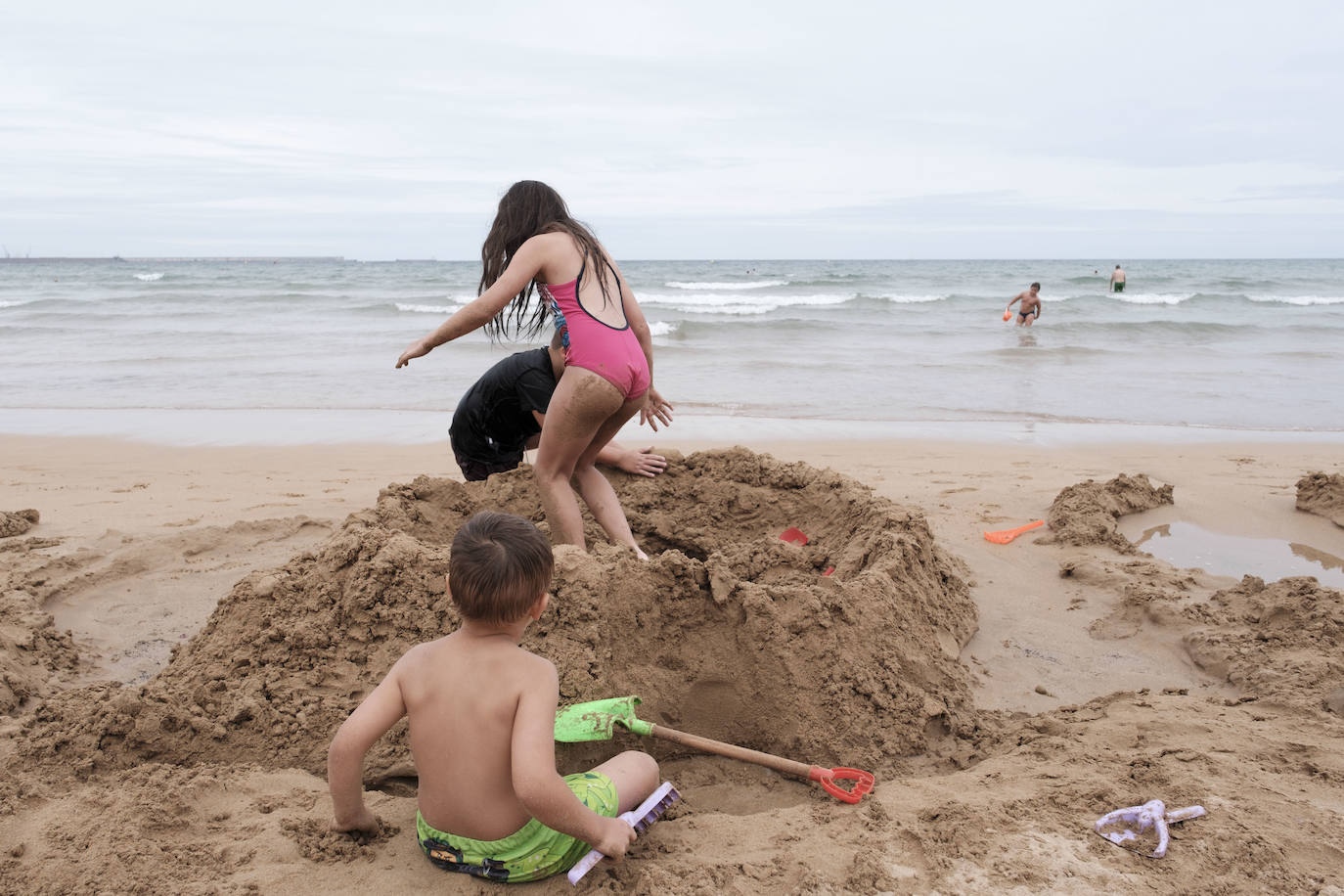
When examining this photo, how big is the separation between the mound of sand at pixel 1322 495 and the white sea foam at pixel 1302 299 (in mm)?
23147

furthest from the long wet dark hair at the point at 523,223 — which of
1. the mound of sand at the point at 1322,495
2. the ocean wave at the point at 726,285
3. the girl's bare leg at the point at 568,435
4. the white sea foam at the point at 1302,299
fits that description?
the ocean wave at the point at 726,285

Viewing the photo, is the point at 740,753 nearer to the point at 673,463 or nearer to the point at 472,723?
the point at 472,723

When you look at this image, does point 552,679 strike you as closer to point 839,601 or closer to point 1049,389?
point 839,601

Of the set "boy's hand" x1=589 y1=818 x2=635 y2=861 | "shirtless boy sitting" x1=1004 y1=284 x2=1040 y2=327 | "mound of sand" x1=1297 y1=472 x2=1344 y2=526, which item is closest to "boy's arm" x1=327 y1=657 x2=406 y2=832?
"boy's hand" x1=589 y1=818 x2=635 y2=861

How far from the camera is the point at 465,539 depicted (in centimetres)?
187

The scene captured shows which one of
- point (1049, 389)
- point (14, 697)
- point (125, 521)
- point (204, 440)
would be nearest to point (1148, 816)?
point (14, 697)

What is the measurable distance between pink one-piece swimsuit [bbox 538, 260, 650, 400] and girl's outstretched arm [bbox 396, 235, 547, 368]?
0.14m

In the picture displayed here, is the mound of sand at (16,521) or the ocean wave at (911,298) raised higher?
the ocean wave at (911,298)

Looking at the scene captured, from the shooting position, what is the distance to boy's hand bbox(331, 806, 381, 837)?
6.71 feet

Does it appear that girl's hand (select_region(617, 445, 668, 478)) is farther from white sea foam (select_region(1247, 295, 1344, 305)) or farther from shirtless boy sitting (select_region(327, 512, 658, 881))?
white sea foam (select_region(1247, 295, 1344, 305))

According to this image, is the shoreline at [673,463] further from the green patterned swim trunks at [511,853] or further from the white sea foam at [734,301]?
the white sea foam at [734,301]

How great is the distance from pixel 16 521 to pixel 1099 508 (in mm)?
5801

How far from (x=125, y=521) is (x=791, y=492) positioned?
3637 millimetres

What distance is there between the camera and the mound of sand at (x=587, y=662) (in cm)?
259
